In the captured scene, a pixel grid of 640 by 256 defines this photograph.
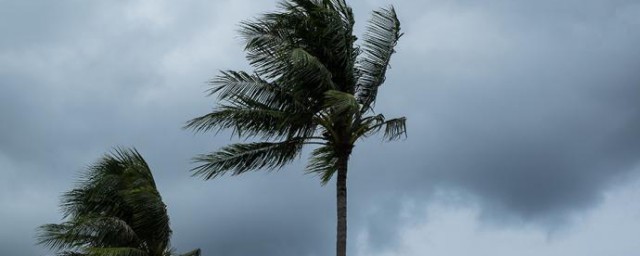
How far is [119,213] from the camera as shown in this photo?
23344mm

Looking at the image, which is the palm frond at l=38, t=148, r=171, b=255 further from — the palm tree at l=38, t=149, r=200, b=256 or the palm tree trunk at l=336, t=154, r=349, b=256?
the palm tree trunk at l=336, t=154, r=349, b=256

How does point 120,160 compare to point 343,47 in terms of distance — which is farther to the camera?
point 120,160

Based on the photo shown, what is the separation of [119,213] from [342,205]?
7.96 m

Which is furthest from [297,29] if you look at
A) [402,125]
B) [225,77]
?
[402,125]

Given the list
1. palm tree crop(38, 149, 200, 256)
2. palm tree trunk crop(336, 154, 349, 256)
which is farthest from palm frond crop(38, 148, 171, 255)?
palm tree trunk crop(336, 154, 349, 256)

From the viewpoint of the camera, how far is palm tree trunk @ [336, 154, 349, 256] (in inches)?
696

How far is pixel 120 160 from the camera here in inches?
922

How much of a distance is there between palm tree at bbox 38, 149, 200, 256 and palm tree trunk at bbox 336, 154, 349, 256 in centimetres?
629

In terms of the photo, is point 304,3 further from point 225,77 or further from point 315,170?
point 315,170

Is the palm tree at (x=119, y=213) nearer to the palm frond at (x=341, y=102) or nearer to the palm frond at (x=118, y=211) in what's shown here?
the palm frond at (x=118, y=211)

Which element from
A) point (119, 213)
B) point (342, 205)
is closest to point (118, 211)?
point (119, 213)

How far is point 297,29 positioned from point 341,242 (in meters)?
4.96

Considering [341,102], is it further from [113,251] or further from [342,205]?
[113,251]

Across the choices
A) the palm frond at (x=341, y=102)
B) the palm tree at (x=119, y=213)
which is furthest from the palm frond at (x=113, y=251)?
the palm frond at (x=341, y=102)
